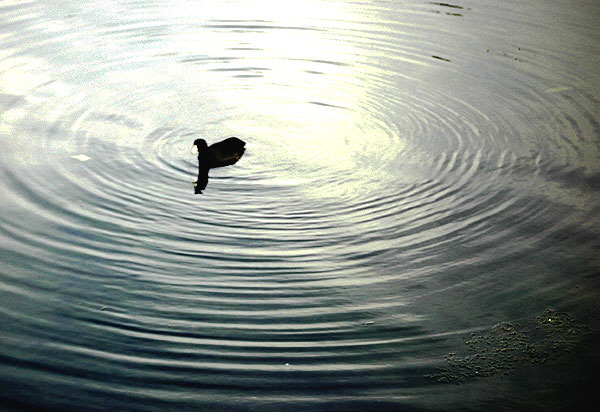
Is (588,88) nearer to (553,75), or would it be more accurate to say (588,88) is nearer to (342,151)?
(553,75)

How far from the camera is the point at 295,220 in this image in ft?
24.5

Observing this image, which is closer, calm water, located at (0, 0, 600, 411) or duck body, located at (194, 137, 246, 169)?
calm water, located at (0, 0, 600, 411)

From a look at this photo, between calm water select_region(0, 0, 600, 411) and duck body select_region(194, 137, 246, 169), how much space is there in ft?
0.44

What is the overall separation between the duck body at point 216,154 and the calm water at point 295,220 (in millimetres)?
134

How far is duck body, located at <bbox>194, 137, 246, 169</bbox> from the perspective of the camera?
27.2ft

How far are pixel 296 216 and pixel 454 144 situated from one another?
9.00ft

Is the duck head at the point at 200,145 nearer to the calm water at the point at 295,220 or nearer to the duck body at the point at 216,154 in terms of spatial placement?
the duck body at the point at 216,154

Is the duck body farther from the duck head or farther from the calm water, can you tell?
the calm water

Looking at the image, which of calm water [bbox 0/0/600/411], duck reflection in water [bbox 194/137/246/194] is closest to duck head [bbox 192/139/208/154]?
duck reflection in water [bbox 194/137/246/194]

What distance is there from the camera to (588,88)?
11039mm

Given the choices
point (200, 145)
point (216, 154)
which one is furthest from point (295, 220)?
point (200, 145)

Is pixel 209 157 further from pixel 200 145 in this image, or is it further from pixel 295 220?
pixel 295 220

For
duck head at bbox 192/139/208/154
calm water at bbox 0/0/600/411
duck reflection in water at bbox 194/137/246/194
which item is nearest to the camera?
calm water at bbox 0/0/600/411

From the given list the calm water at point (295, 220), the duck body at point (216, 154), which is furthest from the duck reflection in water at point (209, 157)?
the calm water at point (295, 220)
